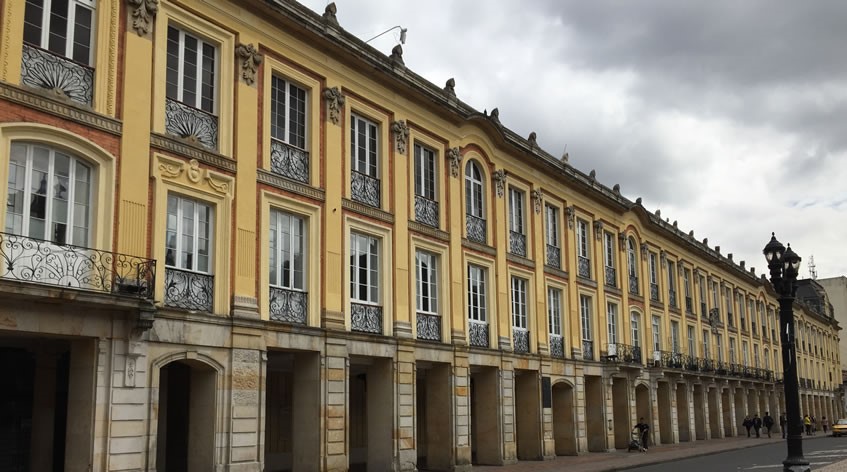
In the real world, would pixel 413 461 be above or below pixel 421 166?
below

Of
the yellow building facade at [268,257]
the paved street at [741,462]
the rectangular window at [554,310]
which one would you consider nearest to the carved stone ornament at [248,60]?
the yellow building facade at [268,257]

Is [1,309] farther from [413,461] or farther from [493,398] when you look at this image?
[493,398]

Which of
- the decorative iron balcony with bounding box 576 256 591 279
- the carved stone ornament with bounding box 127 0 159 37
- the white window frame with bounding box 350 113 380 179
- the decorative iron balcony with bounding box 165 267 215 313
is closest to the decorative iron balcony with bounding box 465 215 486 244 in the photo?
the white window frame with bounding box 350 113 380 179

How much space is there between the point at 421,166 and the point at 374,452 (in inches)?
316

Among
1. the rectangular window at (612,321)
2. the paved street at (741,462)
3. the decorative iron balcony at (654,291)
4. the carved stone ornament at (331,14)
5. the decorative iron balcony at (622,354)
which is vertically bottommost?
the paved street at (741,462)

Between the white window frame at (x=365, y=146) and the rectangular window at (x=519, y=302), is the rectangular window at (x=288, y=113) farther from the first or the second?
the rectangular window at (x=519, y=302)

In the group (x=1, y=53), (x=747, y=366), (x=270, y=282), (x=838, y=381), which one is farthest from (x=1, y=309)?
(x=838, y=381)

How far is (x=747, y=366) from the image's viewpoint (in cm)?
5450

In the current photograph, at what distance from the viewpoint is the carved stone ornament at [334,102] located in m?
21.2

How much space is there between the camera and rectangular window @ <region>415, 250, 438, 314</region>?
24.4 metres

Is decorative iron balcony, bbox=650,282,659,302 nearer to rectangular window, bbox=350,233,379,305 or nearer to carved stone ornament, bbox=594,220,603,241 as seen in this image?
carved stone ornament, bbox=594,220,603,241

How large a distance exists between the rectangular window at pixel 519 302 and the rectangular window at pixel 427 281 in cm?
463

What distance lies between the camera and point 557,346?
31.3 m

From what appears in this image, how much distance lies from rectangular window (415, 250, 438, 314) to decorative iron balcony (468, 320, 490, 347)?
5.99 feet
